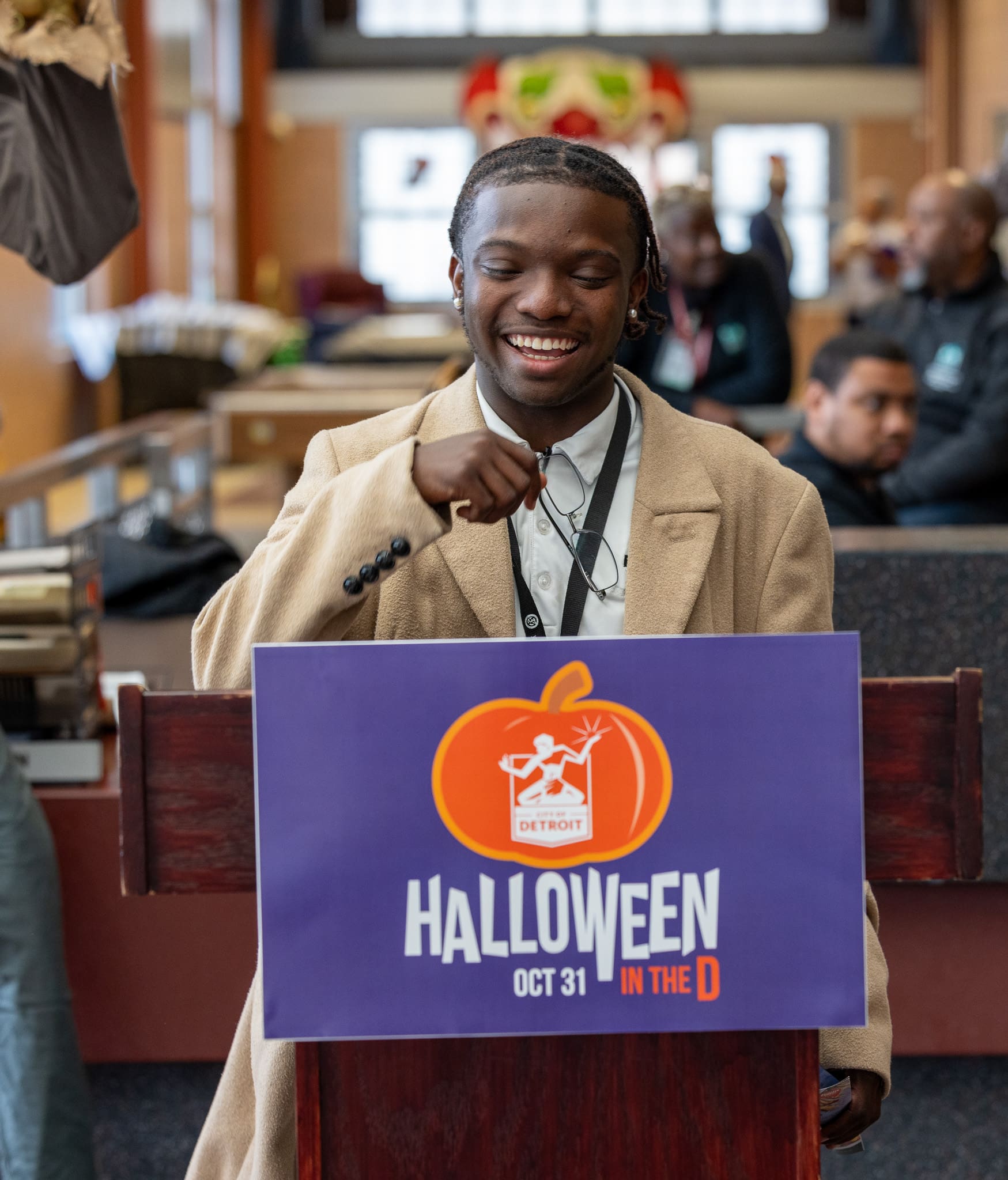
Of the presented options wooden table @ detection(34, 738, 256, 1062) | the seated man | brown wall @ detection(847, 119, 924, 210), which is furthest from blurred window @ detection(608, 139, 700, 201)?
wooden table @ detection(34, 738, 256, 1062)

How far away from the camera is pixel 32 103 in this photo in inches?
75.2

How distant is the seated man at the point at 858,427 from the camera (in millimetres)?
2752

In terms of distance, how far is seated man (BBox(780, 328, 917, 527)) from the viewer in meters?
2.75

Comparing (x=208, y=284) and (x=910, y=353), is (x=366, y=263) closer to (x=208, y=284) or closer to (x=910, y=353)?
(x=208, y=284)

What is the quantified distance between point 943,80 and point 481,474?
15.3m

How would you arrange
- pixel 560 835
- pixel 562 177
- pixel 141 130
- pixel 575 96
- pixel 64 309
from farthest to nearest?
1. pixel 575 96
2. pixel 141 130
3. pixel 64 309
4. pixel 562 177
5. pixel 560 835

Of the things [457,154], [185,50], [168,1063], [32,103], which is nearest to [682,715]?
[32,103]

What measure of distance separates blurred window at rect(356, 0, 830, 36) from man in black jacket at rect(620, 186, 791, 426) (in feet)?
42.5

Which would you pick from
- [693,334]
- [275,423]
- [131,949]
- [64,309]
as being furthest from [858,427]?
[64,309]

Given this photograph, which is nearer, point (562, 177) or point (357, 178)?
point (562, 177)

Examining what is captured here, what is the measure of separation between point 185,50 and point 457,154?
12.7ft

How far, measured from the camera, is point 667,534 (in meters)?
1.17

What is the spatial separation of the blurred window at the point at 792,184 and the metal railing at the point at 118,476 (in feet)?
39.5

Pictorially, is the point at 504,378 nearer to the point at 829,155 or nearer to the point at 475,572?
the point at 475,572
